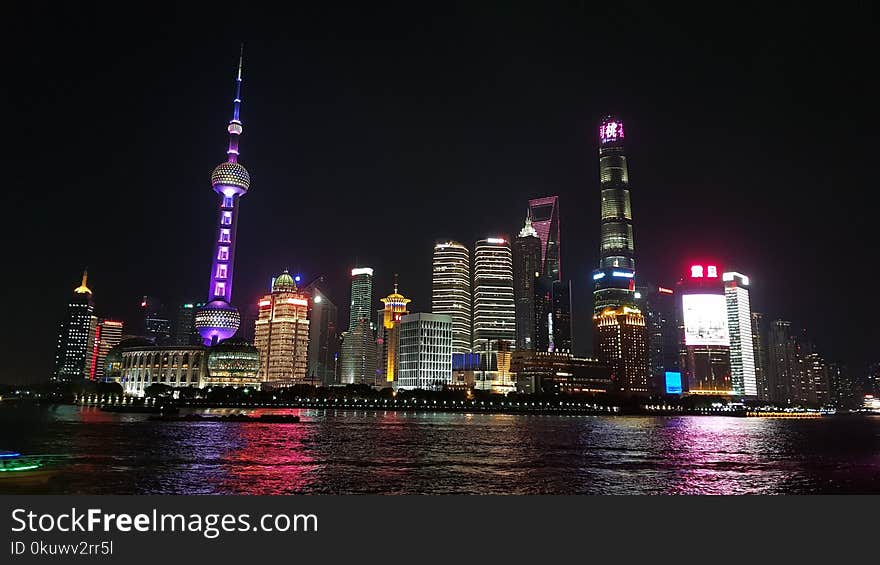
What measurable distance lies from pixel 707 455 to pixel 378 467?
4021cm

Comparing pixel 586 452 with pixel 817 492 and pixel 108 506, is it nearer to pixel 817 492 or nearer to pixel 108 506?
pixel 817 492

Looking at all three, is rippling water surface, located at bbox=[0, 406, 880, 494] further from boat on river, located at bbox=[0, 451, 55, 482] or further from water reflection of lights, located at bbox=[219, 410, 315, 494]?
boat on river, located at bbox=[0, 451, 55, 482]

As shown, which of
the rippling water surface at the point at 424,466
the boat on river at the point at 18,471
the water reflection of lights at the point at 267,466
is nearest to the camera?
the boat on river at the point at 18,471

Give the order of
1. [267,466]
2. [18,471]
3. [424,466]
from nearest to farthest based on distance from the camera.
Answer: [18,471]
[267,466]
[424,466]

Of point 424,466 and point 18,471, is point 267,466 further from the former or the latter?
point 18,471

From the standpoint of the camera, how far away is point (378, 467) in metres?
50.5

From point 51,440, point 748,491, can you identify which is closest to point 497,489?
point 748,491

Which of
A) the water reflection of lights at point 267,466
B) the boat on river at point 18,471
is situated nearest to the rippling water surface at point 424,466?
the water reflection of lights at point 267,466

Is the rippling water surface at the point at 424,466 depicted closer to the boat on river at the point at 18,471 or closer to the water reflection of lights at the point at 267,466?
the water reflection of lights at the point at 267,466

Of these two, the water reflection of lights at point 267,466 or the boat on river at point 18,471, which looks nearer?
the boat on river at point 18,471

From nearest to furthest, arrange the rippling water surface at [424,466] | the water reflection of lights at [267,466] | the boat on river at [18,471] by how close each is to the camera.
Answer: the boat on river at [18,471] < the water reflection of lights at [267,466] < the rippling water surface at [424,466]

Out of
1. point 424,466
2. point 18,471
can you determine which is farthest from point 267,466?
point 18,471

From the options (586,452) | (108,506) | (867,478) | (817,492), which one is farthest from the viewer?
(586,452)

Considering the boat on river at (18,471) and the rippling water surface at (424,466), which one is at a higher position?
the boat on river at (18,471)
